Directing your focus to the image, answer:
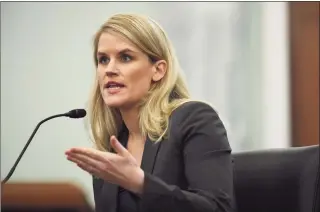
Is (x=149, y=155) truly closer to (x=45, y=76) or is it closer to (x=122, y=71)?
(x=122, y=71)

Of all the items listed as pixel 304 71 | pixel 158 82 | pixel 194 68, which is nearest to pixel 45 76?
pixel 194 68

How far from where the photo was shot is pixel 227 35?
7.27ft

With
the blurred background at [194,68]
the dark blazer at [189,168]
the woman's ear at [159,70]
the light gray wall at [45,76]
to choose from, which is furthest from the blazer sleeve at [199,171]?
the light gray wall at [45,76]

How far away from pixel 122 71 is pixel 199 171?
29 cm

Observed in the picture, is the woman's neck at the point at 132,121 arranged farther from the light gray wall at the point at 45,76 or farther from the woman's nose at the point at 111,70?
the light gray wall at the point at 45,76

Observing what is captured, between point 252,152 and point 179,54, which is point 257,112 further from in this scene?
point 252,152

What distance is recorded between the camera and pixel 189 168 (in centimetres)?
99

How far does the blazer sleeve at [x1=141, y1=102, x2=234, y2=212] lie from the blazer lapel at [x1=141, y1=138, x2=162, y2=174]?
0.06 m

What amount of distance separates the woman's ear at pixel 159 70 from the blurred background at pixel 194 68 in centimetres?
104

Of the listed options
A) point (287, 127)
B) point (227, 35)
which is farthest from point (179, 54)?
point (287, 127)

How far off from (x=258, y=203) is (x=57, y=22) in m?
1.56

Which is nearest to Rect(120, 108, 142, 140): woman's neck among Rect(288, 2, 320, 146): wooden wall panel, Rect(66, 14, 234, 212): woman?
Rect(66, 14, 234, 212): woman

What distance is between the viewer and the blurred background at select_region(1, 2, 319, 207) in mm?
2133

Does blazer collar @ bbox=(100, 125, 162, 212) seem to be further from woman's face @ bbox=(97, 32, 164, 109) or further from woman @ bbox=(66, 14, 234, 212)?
woman's face @ bbox=(97, 32, 164, 109)
